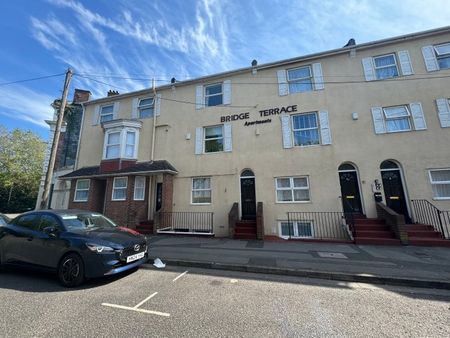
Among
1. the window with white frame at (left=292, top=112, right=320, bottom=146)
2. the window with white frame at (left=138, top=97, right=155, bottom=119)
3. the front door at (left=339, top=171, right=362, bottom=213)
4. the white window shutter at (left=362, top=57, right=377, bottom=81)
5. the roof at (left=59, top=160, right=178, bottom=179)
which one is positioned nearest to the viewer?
the front door at (left=339, top=171, right=362, bottom=213)

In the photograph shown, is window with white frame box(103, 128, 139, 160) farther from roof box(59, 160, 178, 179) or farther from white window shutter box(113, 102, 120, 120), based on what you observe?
white window shutter box(113, 102, 120, 120)

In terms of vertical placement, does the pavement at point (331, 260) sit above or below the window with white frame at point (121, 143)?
below

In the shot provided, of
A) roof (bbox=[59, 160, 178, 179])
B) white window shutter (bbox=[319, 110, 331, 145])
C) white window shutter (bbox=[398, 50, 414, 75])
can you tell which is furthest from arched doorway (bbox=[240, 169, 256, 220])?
white window shutter (bbox=[398, 50, 414, 75])

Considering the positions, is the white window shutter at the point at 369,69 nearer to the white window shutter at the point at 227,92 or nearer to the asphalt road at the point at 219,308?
the white window shutter at the point at 227,92

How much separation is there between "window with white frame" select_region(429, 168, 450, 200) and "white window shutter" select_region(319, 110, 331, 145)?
452 cm

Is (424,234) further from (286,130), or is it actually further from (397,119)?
(286,130)

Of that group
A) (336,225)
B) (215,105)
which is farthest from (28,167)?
(336,225)

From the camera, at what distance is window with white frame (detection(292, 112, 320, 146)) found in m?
11.2

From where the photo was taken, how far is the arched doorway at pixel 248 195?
446 inches

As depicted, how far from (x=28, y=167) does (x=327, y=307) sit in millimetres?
36474

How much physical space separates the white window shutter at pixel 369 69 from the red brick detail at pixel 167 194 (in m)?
12.0

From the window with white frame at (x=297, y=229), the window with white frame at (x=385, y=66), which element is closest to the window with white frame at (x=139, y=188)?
the window with white frame at (x=297, y=229)

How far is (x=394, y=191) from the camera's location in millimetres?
9734

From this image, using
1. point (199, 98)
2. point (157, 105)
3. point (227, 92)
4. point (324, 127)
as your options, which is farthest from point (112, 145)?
point (324, 127)
